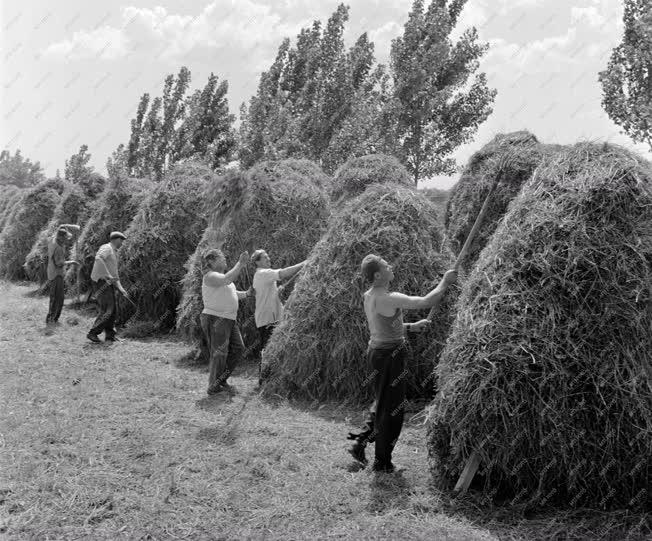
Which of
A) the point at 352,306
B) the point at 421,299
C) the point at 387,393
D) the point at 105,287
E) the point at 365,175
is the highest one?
the point at 365,175

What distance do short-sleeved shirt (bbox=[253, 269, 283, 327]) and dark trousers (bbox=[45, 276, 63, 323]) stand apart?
589 centimetres

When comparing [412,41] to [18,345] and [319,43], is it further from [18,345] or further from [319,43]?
[18,345]

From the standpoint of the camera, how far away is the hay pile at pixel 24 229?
22.4 m

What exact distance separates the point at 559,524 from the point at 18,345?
9851mm

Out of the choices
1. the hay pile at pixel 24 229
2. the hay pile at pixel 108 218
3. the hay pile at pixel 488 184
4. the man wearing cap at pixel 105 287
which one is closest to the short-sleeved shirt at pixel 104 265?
the man wearing cap at pixel 105 287

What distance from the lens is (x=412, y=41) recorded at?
76.7 feet

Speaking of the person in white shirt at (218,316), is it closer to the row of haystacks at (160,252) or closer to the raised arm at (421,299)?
the raised arm at (421,299)

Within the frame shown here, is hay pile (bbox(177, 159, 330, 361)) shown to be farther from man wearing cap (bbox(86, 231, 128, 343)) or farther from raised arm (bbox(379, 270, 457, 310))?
raised arm (bbox(379, 270, 457, 310))

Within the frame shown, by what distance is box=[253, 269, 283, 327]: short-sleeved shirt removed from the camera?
8.86m

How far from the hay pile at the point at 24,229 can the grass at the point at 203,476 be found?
51.3ft

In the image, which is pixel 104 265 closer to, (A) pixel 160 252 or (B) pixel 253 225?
(A) pixel 160 252

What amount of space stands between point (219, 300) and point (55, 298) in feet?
21.9

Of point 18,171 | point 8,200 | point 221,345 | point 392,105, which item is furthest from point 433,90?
point 18,171

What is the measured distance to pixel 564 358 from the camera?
4.45 metres
